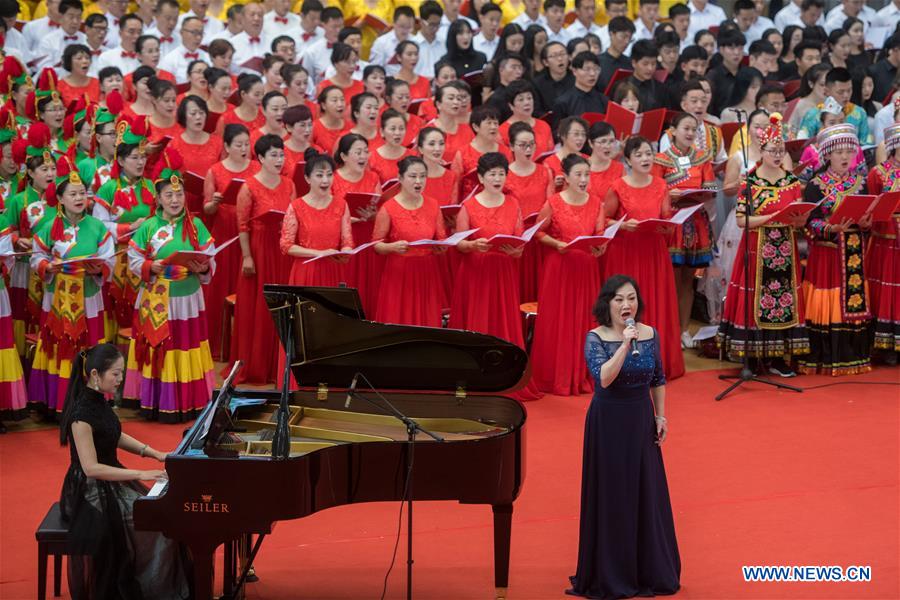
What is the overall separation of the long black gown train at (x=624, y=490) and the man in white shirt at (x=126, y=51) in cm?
704

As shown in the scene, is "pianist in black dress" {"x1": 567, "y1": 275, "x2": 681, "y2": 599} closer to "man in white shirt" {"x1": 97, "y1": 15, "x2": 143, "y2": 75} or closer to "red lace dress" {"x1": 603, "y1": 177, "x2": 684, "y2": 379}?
"red lace dress" {"x1": 603, "y1": 177, "x2": 684, "y2": 379}

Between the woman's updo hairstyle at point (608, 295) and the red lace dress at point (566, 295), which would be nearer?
the woman's updo hairstyle at point (608, 295)

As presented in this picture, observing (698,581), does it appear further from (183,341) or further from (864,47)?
(864,47)

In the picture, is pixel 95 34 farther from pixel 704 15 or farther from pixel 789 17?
pixel 789 17

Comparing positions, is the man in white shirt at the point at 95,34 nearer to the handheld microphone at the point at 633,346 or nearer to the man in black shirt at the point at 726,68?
the man in black shirt at the point at 726,68

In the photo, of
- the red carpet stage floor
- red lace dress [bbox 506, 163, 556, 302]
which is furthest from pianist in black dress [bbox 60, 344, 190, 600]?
red lace dress [bbox 506, 163, 556, 302]

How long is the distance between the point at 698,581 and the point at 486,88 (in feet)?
20.1

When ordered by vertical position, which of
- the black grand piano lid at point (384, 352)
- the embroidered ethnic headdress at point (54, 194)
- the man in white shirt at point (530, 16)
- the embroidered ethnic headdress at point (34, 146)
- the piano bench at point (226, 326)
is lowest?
the piano bench at point (226, 326)

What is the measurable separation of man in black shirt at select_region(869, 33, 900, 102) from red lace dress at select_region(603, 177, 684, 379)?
4301 mm

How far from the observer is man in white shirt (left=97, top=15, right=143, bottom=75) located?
429 inches

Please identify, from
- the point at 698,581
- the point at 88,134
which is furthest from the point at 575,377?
the point at 88,134

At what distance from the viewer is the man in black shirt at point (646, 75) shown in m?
10.6

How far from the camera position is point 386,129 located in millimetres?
8922

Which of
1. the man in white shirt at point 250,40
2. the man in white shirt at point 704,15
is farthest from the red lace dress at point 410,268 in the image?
the man in white shirt at point 704,15
